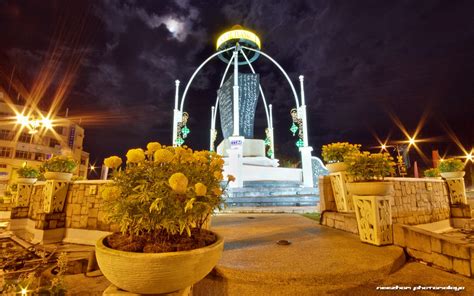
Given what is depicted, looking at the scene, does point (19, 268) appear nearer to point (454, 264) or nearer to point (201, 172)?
point (201, 172)

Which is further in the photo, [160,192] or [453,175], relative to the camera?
[453,175]

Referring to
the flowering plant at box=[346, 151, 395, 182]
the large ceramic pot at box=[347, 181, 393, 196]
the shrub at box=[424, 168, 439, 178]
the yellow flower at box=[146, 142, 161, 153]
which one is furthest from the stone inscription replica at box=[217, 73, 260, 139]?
A: the yellow flower at box=[146, 142, 161, 153]

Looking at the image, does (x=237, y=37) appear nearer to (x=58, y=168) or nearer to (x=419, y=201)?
(x=58, y=168)

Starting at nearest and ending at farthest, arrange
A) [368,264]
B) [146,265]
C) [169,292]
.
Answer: [146,265] < [169,292] < [368,264]

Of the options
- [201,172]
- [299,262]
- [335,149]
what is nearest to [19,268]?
[201,172]

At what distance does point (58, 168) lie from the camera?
17.3 ft

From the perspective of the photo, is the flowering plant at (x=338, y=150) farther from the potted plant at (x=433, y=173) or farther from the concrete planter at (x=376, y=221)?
the potted plant at (x=433, y=173)

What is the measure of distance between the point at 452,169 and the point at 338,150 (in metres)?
4.22

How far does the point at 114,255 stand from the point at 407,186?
6.22m

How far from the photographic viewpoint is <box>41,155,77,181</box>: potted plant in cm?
520

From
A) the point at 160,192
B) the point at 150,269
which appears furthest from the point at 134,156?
the point at 150,269

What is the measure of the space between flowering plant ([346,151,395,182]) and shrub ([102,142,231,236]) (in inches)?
118

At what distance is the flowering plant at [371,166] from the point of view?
141 inches

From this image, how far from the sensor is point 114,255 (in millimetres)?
1274
